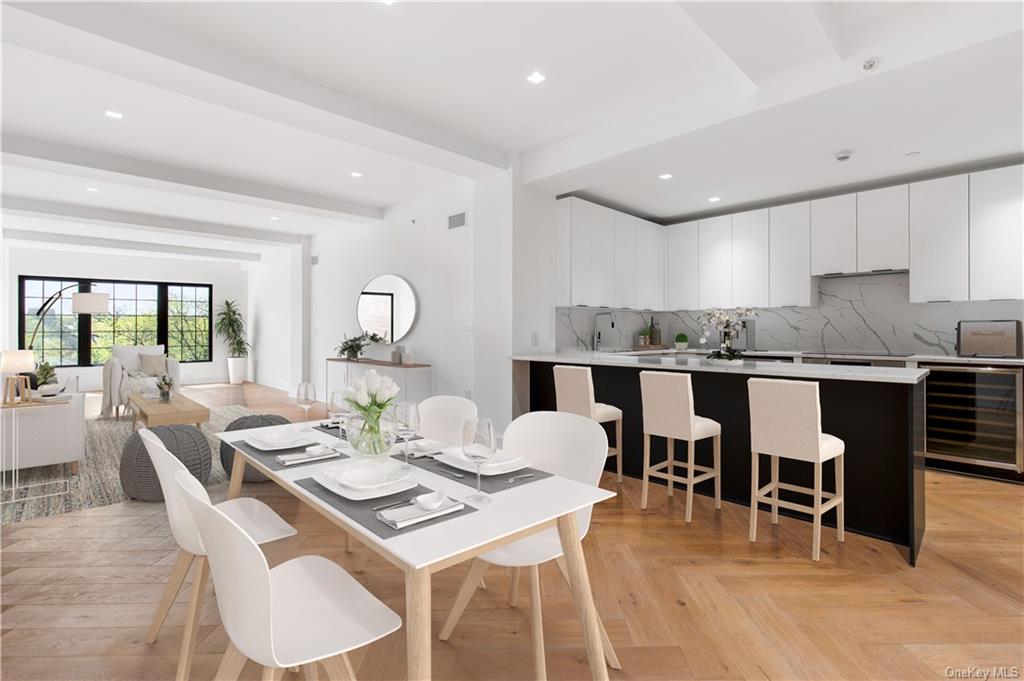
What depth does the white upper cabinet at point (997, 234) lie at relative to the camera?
13.5ft

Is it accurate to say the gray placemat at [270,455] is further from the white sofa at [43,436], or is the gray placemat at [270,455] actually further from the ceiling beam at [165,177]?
the ceiling beam at [165,177]

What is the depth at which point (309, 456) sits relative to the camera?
1930 mm

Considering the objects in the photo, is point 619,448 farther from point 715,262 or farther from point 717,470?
point 715,262

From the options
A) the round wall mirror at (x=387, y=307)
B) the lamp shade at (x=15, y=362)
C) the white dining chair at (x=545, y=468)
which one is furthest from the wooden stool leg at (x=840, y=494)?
the lamp shade at (x=15, y=362)

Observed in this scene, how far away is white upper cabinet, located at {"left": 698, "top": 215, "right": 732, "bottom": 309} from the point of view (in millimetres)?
5910

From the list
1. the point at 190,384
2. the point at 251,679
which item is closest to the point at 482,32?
the point at 251,679

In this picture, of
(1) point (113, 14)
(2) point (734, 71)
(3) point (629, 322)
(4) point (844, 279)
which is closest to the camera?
(1) point (113, 14)

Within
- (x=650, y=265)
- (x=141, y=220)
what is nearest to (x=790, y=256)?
(x=650, y=265)

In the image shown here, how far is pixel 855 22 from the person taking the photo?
8.45ft

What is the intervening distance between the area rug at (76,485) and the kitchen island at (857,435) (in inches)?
144

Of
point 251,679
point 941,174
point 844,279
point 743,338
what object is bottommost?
point 251,679

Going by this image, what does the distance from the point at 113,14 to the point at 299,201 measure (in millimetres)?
3422

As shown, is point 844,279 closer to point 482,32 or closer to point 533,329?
point 533,329

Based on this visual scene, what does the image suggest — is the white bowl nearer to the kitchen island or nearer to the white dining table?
the white dining table
